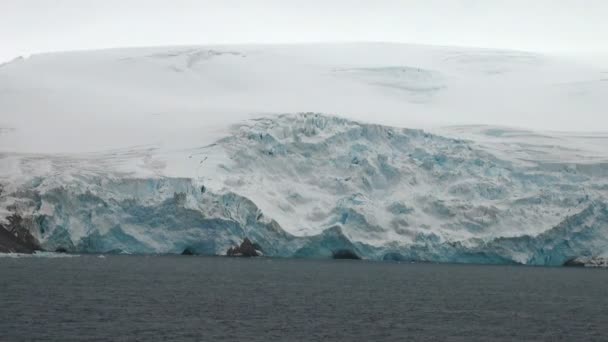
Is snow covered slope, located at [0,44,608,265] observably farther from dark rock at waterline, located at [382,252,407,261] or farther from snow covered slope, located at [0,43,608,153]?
dark rock at waterline, located at [382,252,407,261]

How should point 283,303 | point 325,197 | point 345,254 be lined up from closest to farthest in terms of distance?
point 283,303, point 345,254, point 325,197

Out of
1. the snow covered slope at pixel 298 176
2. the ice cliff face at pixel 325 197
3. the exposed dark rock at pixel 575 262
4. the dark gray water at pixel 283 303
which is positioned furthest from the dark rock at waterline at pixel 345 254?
the exposed dark rock at pixel 575 262

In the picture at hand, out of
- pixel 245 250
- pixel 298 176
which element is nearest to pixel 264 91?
pixel 298 176

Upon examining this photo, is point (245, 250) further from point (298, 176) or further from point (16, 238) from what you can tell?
point (16, 238)

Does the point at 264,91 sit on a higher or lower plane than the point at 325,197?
higher

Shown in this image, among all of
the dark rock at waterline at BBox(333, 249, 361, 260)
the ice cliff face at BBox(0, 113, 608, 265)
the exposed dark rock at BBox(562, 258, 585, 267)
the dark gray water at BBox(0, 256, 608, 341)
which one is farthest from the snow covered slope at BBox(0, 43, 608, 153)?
the dark gray water at BBox(0, 256, 608, 341)

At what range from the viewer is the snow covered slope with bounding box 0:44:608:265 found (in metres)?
52.9

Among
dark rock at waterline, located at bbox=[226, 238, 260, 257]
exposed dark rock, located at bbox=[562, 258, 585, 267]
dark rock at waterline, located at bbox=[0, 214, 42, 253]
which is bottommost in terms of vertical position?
exposed dark rock, located at bbox=[562, 258, 585, 267]

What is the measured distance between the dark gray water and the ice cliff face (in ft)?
8.34

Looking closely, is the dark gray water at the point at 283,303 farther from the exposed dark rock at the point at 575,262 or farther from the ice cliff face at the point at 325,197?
the exposed dark rock at the point at 575,262

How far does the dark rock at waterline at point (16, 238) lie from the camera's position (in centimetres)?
5072

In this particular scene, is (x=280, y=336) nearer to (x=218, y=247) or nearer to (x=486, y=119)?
(x=218, y=247)

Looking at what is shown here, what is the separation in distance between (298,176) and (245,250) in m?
5.99

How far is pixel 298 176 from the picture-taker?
58.4m
